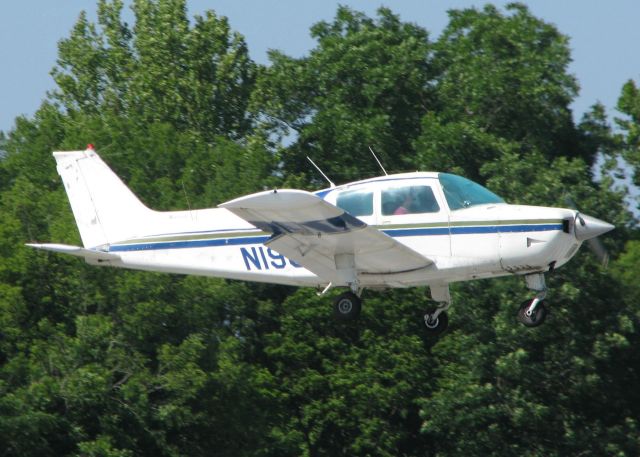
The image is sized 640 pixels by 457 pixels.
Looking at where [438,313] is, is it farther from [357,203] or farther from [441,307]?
[357,203]

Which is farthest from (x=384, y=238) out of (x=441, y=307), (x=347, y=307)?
(x=441, y=307)

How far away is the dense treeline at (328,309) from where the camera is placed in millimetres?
26594

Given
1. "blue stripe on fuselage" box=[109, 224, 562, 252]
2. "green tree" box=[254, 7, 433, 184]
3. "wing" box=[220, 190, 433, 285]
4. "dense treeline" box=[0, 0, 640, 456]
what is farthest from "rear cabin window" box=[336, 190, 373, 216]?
"green tree" box=[254, 7, 433, 184]

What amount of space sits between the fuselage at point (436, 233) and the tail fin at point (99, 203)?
1.60 metres

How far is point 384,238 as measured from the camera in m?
18.6

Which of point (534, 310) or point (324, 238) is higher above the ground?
point (324, 238)

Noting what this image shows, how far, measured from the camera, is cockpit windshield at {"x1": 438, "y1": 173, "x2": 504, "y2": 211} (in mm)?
19016

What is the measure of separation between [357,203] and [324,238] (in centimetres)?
70

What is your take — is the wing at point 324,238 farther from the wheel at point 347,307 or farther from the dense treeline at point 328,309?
the dense treeline at point 328,309

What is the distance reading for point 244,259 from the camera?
20141 mm

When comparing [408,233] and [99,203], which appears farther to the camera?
[99,203]

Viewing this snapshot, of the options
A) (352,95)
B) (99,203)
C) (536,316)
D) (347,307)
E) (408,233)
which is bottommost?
(536,316)

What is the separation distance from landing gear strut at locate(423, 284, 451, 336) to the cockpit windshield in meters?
1.36

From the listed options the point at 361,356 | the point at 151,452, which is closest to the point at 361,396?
the point at 361,356
